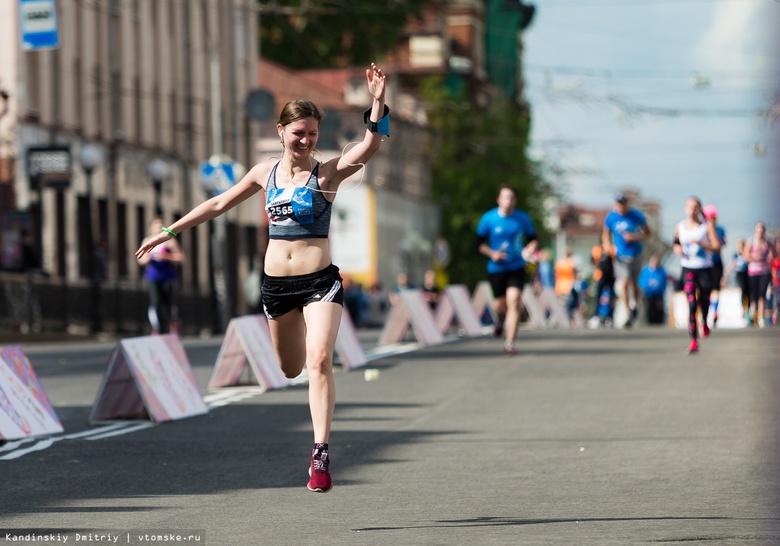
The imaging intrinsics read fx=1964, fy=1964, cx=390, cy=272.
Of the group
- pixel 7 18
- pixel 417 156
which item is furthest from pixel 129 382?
pixel 417 156

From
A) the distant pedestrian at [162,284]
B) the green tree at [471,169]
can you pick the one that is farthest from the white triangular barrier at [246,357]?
the green tree at [471,169]

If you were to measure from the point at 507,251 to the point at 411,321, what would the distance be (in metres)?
4.35

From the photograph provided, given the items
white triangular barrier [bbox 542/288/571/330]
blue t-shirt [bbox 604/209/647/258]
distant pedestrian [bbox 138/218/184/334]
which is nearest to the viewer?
distant pedestrian [bbox 138/218/184/334]

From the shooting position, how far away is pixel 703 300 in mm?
23016

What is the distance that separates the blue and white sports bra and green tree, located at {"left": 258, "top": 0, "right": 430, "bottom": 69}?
2316 inches

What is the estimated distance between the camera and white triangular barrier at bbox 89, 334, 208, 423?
14.4m

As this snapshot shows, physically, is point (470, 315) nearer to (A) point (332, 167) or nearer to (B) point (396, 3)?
(A) point (332, 167)

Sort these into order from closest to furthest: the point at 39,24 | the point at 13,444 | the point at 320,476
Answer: the point at 320,476
the point at 13,444
the point at 39,24

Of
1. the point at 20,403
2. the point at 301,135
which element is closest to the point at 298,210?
the point at 301,135

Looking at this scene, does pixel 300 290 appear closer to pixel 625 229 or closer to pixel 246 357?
pixel 246 357

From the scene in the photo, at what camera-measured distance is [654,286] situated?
124 feet

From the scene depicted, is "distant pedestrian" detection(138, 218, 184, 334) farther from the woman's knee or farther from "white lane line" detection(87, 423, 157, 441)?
the woman's knee

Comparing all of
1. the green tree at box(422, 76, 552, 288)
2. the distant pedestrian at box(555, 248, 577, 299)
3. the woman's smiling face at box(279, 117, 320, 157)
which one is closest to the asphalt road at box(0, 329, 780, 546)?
the woman's smiling face at box(279, 117, 320, 157)

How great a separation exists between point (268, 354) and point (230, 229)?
4594 centimetres
